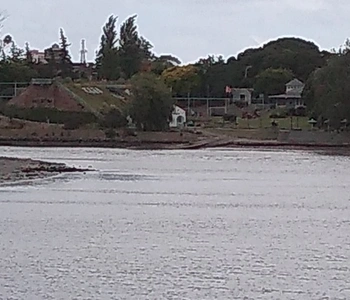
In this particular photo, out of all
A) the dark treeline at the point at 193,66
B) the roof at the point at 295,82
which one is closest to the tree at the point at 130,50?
the dark treeline at the point at 193,66

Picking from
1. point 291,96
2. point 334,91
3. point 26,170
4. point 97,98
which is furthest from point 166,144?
point 26,170

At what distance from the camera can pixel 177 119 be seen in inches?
2712

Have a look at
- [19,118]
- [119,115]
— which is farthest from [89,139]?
[19,118]

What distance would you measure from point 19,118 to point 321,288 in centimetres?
5795

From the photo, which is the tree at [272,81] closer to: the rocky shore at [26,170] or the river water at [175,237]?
the rocky shore at [26,170]

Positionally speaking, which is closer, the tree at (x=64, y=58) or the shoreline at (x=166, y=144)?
the shoreline at (x=166, y=144)

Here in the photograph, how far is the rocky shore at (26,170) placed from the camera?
108 feet

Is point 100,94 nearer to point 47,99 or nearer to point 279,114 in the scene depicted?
point 47,99

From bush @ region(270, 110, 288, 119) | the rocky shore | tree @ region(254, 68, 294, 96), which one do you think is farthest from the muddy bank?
tree @ region(254, 68, 294, 96)

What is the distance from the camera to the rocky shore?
32.8 m

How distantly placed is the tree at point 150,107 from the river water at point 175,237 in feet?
86.0

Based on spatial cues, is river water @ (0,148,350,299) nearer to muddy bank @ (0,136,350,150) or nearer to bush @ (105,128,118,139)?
muddy bank @ (0,136,350,150)

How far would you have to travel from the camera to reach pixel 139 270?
1522 centimetres

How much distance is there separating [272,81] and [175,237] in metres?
65.7
